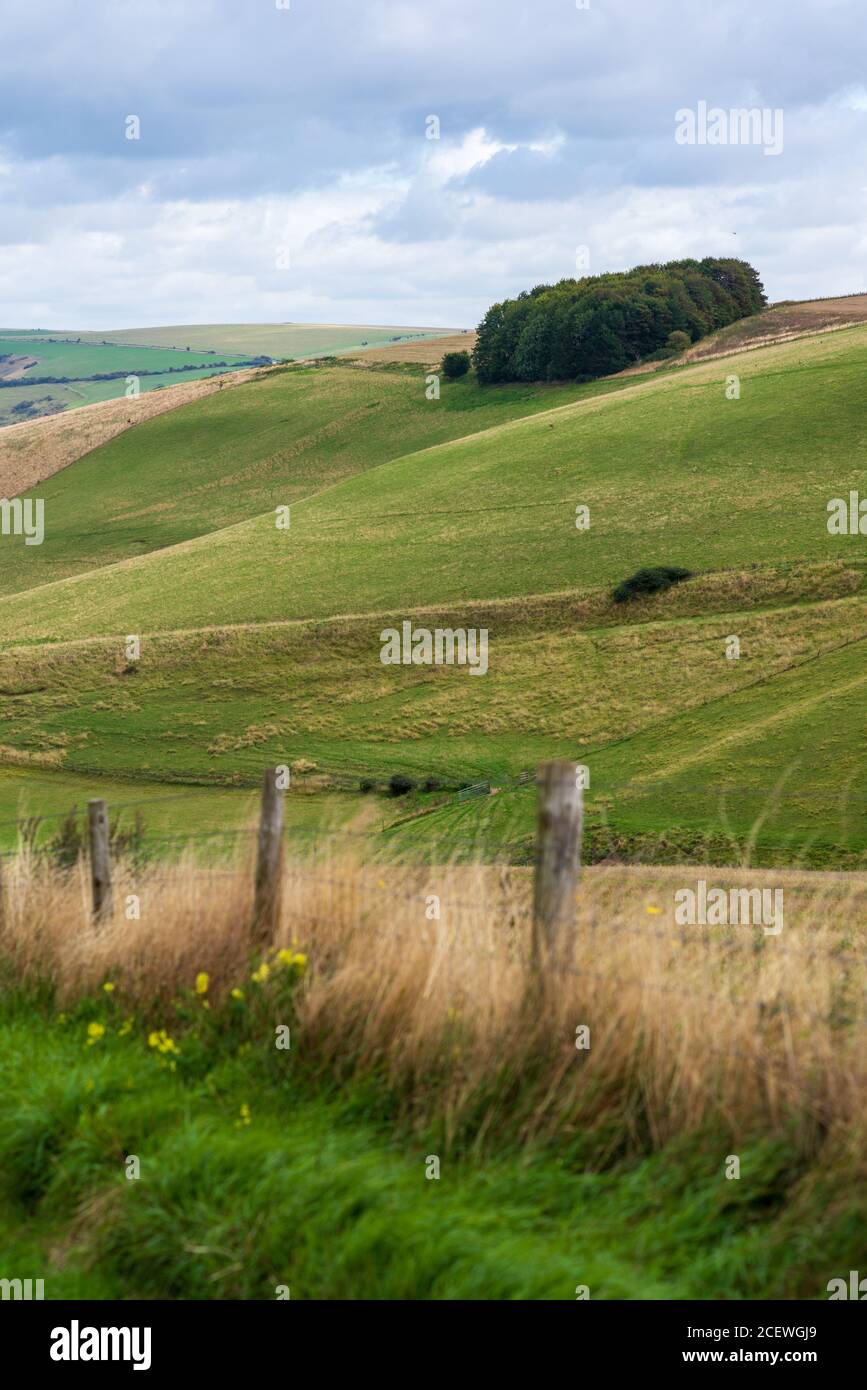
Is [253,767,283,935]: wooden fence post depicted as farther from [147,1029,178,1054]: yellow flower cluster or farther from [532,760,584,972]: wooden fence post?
[532,760,584,972]: wooden fence post

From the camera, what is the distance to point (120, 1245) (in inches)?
230

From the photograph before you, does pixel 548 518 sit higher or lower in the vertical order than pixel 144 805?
higher

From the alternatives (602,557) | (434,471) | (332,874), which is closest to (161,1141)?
(332,874)

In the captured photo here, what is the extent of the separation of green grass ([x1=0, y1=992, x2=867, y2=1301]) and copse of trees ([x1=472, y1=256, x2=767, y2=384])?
10248 cm

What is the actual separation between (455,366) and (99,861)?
11191 centimetres

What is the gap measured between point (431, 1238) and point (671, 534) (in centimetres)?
4799

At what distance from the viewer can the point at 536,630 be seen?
46219mm

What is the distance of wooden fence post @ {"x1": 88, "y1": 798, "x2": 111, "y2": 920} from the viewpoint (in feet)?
28.7
